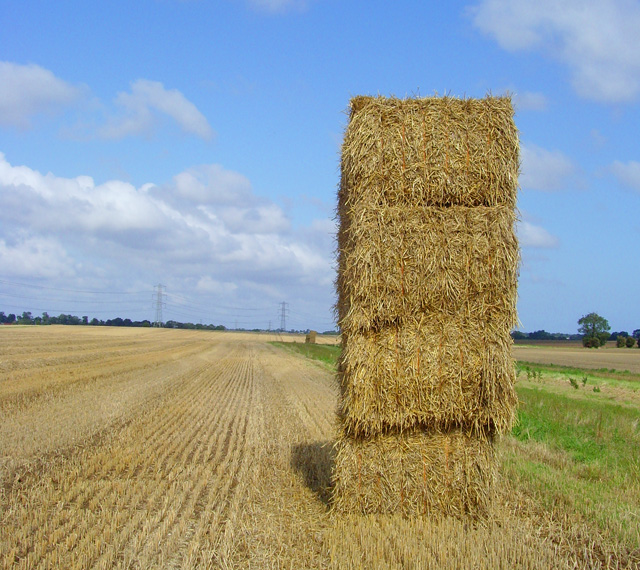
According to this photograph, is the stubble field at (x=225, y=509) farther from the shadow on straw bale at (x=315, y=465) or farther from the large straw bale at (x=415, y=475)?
the large straw bale at (x=415, y=475)

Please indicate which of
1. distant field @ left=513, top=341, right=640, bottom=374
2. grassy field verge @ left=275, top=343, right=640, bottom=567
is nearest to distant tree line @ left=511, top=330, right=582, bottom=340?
distant field @ left=513, top=341, right=640, bottom=374

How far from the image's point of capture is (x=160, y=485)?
775 cm

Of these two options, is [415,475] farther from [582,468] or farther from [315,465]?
[582,468]

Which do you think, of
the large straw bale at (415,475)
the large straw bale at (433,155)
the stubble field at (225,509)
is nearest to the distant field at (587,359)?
the stubble field at (225,509)

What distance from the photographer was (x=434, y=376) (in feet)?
21.2

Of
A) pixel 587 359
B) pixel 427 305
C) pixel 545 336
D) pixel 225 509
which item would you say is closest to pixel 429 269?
pixel 427 305

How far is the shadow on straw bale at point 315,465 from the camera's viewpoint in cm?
774

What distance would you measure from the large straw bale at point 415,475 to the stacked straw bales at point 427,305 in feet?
0.04

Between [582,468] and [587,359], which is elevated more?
[587,359]

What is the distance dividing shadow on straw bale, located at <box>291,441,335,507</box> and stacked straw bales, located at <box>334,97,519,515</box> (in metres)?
1.03

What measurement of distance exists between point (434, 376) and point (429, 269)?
1.12 meters

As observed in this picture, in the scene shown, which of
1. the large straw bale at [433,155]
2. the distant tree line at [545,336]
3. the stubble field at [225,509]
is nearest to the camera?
the stubble field at [225,509]

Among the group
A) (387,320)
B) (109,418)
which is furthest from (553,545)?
(109,418)

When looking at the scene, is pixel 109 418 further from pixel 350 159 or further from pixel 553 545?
pixel 553 545
